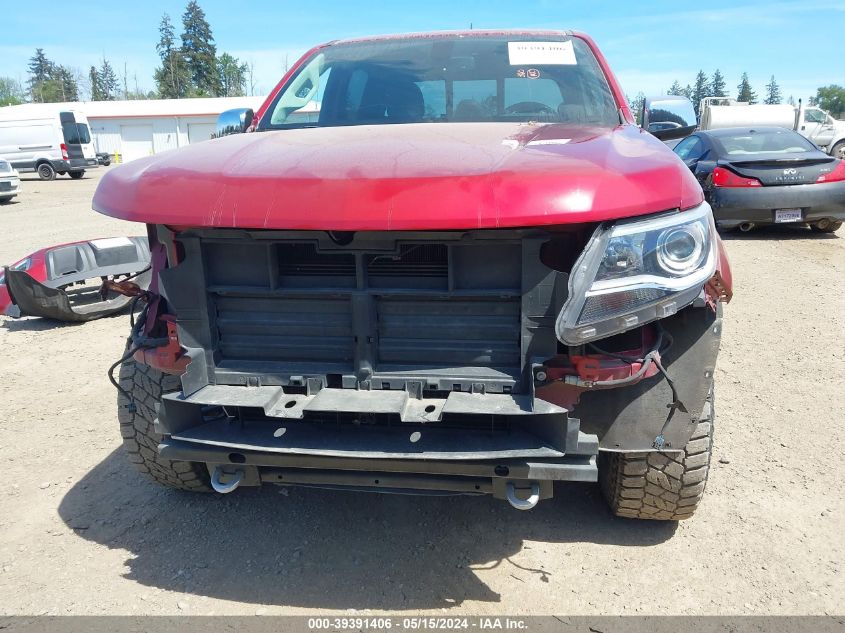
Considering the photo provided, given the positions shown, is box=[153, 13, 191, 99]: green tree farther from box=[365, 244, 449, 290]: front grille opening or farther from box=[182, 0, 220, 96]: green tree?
box=[365, 244, 449, 290]: front grille opening

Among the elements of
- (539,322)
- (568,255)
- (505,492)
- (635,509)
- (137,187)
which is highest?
(137,187)

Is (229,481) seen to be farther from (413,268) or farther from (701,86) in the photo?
(701,86)

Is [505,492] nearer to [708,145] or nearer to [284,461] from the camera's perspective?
[284,461]

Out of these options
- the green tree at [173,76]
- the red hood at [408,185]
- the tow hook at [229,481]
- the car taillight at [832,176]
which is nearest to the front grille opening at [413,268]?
the red hood at [408,185]

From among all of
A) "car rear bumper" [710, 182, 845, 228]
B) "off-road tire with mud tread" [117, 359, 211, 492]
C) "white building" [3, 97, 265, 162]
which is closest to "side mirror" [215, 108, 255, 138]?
"off-road tire with mud tread" [117, 359, 211, 492]

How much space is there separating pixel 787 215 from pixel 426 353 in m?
7.86

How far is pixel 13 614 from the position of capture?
7.80 feet

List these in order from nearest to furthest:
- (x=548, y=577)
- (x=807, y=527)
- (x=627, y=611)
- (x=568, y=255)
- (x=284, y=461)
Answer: (x=568, y=255) → (x=284, y=461) → (x=627, y=611) → (x=548, y=577) → (x=807, y=527)

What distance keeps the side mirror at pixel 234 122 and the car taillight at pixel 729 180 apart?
6.83 metres

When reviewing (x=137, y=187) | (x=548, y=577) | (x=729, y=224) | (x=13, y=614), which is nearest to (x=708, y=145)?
(x=729, y=224)

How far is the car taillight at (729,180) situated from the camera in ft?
27.5

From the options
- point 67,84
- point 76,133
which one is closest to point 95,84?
point 67,84

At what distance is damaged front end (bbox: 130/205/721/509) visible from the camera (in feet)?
6.63

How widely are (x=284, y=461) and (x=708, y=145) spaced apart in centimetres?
886
